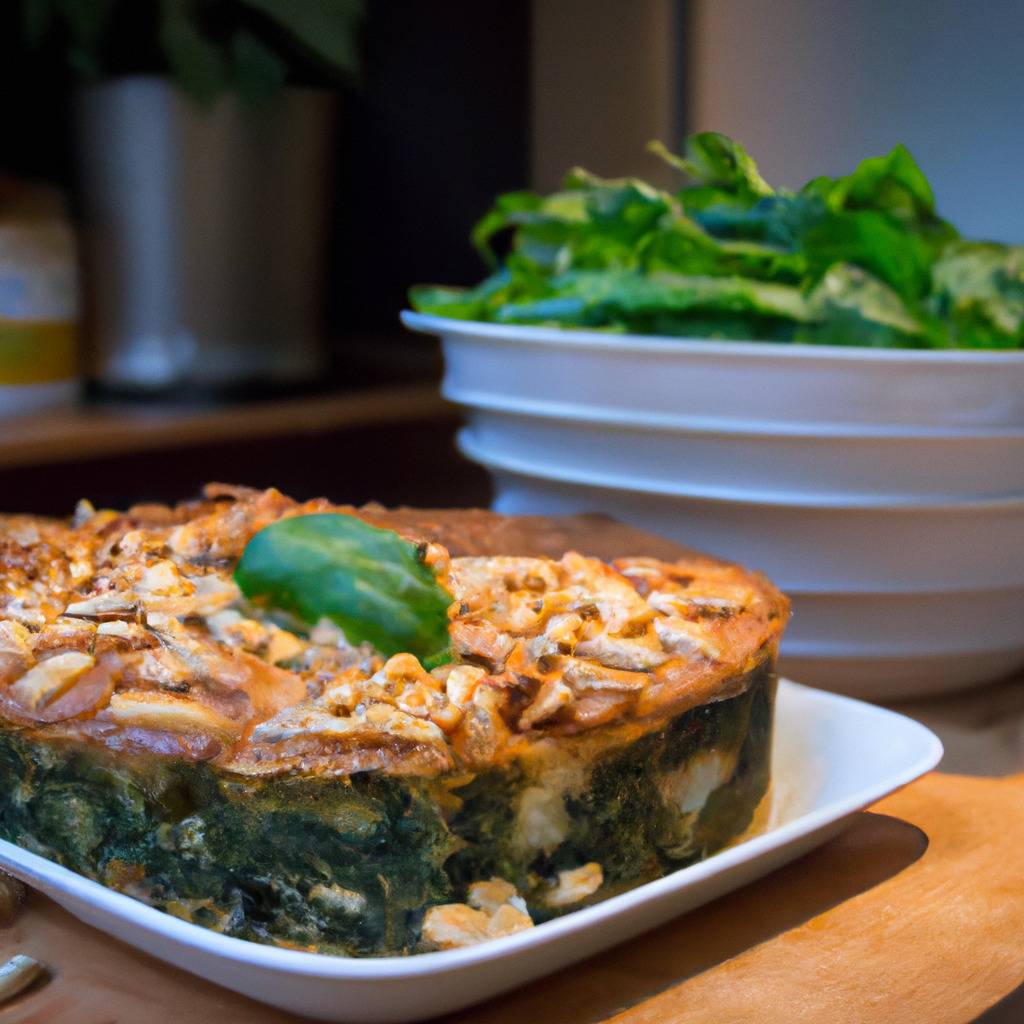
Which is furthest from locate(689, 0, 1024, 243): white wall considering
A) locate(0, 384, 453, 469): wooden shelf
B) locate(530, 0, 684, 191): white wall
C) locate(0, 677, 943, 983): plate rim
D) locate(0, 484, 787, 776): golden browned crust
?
locate(0, 677, 943, 983): plate rim

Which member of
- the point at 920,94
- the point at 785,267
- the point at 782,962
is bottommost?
the point at 782,962

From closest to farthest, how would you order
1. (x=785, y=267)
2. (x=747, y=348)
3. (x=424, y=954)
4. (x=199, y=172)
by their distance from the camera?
(x=424, y=954), (x=747, y=348), (x=785, y=267), (x=199, y=172)

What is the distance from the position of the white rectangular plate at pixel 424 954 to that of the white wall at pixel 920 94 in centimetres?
59

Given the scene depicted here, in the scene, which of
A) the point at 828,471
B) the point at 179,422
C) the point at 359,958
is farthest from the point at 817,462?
the point at 179,422

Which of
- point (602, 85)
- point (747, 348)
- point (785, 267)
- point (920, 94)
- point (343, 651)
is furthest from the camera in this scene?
point (602, 85)

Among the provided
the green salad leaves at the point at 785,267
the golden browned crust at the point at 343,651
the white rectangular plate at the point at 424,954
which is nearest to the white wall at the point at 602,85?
the green salad leaves at the point at 785,267

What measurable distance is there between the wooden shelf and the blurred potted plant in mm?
65

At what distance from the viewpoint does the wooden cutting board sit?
447 millimetres

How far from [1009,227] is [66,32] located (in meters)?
0.82

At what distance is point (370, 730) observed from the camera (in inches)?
17.1

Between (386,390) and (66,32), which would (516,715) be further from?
(66,32)

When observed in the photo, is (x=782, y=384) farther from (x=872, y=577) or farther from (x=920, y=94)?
(x=920, y=94)

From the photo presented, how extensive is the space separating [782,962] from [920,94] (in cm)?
74

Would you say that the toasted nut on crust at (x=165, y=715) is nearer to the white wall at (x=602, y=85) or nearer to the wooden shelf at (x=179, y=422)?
the wooden shelf at (x=179, y=422)
